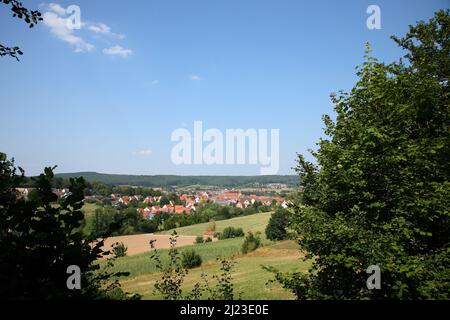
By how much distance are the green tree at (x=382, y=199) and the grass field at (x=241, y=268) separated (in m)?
2.23

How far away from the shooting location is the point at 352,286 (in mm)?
8305

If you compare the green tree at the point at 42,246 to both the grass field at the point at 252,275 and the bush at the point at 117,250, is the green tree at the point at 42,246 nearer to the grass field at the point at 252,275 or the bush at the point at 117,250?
the bush at the point at 117,250

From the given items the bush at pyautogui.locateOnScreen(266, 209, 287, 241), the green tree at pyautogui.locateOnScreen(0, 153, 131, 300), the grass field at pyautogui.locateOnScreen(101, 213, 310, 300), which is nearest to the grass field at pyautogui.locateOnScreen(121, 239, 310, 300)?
the grass field at pyautogui.locateOnScreen(101, 213, 310, 300)

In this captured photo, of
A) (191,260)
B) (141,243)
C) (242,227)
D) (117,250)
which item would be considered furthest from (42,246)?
(242,227)

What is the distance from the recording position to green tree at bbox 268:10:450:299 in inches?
302

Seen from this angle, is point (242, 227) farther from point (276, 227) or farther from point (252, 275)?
point (252, 275)

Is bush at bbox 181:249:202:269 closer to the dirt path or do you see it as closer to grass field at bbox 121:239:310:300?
grass field at bbox 121:239:310:300

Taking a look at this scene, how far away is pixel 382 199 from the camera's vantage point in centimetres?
898

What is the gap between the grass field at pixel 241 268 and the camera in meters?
21.3

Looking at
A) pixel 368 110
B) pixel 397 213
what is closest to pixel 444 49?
pixel 368 110

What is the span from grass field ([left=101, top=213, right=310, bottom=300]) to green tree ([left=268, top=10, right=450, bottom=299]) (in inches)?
87.8

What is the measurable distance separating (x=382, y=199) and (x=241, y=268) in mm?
29110

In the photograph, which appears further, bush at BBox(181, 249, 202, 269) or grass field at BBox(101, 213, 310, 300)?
bush at BBox(181, 249, 202, 269)
